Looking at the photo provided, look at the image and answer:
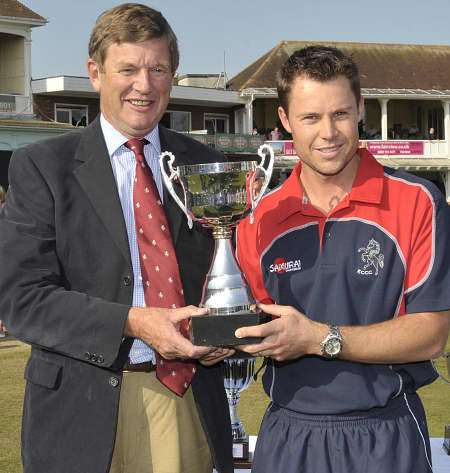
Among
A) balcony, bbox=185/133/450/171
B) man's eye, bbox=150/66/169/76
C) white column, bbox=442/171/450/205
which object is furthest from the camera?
white column, bbox=442/171/450/205

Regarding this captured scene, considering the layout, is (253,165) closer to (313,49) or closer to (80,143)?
(313,49)

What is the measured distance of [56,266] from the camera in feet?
9.47

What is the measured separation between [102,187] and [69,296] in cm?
41

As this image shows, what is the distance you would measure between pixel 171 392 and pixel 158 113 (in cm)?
97

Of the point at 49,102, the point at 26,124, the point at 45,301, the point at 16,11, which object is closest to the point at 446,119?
the point at 49,102

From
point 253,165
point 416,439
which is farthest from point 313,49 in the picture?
point 416,439

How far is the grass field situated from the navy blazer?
3.46 m

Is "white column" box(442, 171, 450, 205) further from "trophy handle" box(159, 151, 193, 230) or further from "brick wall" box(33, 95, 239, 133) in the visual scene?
"trophy handle" box(159, 151, 193, 230)

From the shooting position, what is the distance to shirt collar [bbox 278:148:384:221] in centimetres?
269

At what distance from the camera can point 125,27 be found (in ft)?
9.61

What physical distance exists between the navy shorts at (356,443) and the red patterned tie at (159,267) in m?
0.45

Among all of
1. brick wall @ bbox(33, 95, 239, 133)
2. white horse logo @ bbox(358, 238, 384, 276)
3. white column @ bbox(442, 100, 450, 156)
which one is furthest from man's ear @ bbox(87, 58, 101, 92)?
white column @ bbox(442, 100, 450, 156)

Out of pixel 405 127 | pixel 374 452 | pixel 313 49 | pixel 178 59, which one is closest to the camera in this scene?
pixel 374 452

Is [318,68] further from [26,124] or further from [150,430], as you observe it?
[26,124]
